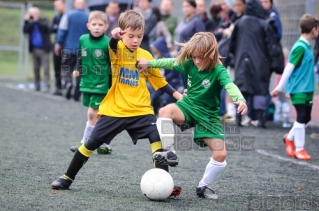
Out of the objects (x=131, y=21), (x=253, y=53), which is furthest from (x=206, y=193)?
(x=253, y=53)

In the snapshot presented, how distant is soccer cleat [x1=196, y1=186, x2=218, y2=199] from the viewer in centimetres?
596

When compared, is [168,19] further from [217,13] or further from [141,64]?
[141,64]

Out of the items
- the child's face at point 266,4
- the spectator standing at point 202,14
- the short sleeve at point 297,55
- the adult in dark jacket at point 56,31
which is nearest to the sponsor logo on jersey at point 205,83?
the short sleeve at point 297,55

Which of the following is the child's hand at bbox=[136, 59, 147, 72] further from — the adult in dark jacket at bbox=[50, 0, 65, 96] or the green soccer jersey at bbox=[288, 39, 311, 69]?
the adult in dark jacket at bbox=[50, 0, 65, 96]

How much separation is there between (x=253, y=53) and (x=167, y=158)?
22.2ft

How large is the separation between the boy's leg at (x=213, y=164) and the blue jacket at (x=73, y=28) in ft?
28.4

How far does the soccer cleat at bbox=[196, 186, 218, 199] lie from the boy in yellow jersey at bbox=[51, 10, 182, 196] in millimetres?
220

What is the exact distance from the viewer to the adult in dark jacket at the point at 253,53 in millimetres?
12078

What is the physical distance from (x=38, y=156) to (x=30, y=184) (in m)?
1.87

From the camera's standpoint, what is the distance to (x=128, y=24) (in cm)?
600

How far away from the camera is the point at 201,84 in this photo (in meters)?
5.98

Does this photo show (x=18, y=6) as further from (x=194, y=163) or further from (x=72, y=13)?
(x=194, y=163)

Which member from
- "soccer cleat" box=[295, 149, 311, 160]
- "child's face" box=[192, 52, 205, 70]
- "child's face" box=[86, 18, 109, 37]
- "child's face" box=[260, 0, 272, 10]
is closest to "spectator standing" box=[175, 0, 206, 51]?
"child's face" box=[260, 0, 272, 10]

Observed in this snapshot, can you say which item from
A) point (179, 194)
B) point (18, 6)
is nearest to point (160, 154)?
point (179, 194)
